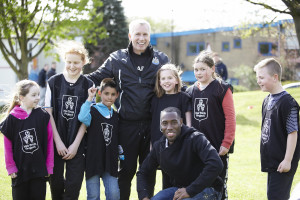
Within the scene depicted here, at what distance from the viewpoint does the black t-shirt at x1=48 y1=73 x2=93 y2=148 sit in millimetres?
4598

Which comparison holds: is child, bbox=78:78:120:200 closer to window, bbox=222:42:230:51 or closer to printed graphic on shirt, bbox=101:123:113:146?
printed graphic on shirt, bbox=101:123:113:146

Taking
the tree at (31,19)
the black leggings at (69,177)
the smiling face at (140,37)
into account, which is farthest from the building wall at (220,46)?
the black leggings at (69,177)

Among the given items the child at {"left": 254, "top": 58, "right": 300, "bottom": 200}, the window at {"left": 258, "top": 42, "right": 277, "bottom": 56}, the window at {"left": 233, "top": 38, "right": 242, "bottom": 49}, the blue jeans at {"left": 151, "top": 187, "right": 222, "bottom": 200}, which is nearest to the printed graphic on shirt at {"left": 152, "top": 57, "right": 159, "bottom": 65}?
the child at {"left": 254, "top": 58, "right": 300, "bottom": 200}

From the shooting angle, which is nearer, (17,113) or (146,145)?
(17,113)

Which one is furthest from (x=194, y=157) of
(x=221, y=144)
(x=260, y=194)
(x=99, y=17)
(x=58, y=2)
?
(x=99, y=17)

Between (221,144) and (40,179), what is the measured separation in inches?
85.3

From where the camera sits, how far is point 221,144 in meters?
4.60

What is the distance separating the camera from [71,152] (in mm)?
4535

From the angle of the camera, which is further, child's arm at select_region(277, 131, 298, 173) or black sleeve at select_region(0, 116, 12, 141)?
black sleeve at select_region(0, 116, 12, 141)

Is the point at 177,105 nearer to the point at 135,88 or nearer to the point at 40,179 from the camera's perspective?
the point at 135,88

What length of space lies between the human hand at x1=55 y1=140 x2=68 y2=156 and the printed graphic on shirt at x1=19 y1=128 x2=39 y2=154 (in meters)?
0.23

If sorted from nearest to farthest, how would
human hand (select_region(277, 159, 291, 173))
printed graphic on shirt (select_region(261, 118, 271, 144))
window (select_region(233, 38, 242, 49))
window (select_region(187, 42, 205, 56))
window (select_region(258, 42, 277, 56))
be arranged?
human hand (select_region(277, 159, 291, 173))
printed graphic on shirt (select_region(261, 118, 271, 144))
window (select_region(258, 42, 277, 56))
window (select_region(233, 38, 242, 49))
window (select_region(187, 42, 205, 56))

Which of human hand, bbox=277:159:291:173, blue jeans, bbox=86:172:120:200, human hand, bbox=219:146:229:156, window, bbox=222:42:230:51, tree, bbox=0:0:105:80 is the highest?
window, bbox=222:42:230:51

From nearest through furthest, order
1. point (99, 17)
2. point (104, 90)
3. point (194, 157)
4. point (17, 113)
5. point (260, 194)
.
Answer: point (194, 157), point (17, 113), point (104, 90), point (260, 194), point (99, 17)
